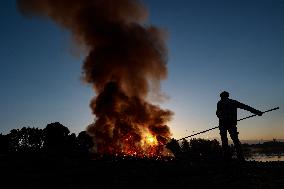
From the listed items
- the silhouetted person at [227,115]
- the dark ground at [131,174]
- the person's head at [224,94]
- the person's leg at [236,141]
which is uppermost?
the person's head at [224,94]

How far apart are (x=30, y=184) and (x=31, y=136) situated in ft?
164

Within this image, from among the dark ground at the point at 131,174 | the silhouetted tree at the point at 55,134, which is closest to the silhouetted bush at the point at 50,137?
the silhouetted tree at the point at 55,134

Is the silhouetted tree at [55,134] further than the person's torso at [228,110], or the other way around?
the silhouetted tree at [55,134]

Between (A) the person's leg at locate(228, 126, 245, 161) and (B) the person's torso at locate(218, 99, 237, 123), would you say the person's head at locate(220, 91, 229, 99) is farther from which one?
(A) the person's leg at locate(228, 126, 245, 161)

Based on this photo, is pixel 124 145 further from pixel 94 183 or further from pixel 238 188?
pixel 238 188

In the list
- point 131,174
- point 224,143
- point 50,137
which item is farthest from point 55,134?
point 131,174

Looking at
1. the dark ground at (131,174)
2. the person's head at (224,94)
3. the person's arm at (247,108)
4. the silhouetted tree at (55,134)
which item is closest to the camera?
the dark ground at (131,174)

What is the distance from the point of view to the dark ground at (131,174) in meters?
9.63

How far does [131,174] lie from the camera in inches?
469

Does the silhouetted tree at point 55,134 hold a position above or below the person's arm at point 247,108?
above

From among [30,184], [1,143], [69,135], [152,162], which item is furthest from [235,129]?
[69,135]

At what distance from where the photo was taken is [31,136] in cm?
5838

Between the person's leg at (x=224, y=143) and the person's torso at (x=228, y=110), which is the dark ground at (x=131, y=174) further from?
the person's torso at (x=228, y=110)

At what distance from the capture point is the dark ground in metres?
9.63
